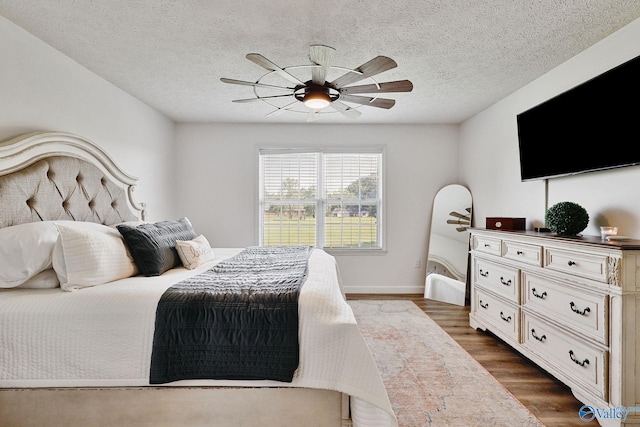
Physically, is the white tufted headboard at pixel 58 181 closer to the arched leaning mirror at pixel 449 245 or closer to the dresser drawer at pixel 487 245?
the dresser drawer at pixel 487 245

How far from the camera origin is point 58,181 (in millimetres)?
2408

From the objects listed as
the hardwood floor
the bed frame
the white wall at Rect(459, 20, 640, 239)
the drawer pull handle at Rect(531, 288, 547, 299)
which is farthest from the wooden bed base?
the white wall at Rect(459, 20, 640, 239)

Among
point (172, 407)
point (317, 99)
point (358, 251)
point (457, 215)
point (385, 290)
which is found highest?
point (317, 99)

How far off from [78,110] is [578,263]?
12.7 feet

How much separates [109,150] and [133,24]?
4.62 ft

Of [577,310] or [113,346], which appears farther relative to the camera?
[577,310]

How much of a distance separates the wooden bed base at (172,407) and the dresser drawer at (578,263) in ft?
5.25

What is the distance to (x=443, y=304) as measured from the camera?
4.34m

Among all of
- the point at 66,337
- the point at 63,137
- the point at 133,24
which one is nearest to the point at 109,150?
the point at 63,137

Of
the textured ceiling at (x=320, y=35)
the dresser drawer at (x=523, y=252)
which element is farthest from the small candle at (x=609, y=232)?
the textured ceiling at (x=320, y=35)

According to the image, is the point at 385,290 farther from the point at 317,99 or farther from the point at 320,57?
the point at 320,57

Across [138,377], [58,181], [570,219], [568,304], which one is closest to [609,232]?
[570,219]

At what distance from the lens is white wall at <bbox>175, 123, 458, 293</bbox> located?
480 cm

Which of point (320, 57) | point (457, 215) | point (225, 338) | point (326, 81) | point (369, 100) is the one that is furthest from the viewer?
point (457, 215)
